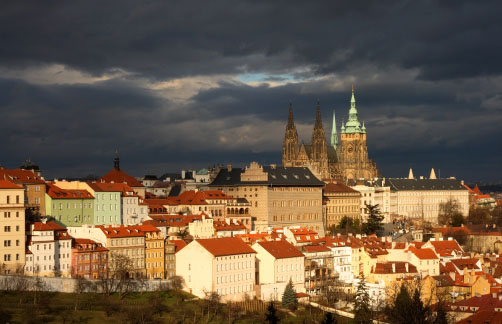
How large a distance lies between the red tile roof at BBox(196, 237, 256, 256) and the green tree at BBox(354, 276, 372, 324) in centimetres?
1209

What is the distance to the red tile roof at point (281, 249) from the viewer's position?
108m

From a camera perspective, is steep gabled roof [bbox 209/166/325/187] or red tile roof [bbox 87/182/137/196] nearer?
red tile roof [bbox 87/182/137/196]

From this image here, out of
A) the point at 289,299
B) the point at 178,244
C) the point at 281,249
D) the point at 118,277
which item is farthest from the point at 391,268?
the point at 118,277

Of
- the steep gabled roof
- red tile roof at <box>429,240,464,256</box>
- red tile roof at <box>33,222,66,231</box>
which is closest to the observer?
red tile roof at <box>33,222,66,231</box>

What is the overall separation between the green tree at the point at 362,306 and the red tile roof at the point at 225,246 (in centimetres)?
1209

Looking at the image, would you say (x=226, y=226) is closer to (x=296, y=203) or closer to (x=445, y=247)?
(x=445, y=247)

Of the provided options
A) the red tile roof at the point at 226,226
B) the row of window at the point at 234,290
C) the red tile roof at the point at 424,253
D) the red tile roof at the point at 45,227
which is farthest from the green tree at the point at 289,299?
the red tile roof at the point at 226,226

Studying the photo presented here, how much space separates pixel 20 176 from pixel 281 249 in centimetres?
2994

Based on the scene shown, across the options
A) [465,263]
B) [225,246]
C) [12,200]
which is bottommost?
[465,263]

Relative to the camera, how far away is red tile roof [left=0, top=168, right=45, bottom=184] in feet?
352

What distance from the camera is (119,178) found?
141 meters

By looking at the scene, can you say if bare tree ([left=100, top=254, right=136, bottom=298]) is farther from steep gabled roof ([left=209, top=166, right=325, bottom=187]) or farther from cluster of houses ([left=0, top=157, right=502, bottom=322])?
steep gabled roof ([left=209, top=166, right=325, bottom=187])

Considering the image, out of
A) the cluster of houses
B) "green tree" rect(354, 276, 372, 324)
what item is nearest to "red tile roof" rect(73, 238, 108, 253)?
the cluster of houses

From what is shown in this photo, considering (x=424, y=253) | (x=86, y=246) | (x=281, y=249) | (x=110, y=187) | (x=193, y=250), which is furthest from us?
(x=110, y=187)
